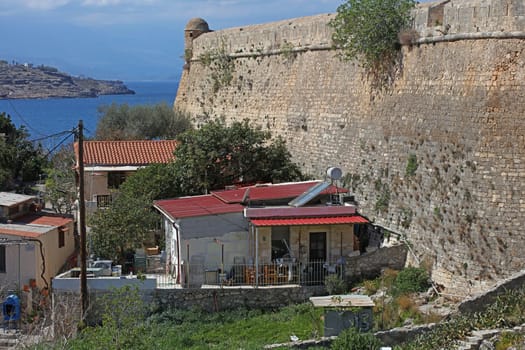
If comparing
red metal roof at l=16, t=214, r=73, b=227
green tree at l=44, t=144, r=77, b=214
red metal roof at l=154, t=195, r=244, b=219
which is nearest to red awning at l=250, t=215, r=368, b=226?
red metal roof at l=154, t=195, r=244, b=219

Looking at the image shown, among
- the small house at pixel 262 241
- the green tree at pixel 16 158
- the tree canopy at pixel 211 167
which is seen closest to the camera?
the small house at pixel 262 241

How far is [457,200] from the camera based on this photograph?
20344 mm

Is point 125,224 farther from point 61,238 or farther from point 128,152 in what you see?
point 128,152

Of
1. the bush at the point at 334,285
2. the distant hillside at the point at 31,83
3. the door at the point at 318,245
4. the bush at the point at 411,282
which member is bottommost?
the bush at the point at 334,285

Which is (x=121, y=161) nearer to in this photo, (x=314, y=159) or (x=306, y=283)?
(x=314, y=159)

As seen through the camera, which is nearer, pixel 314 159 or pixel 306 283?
pixel 306 283

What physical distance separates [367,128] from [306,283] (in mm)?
5404

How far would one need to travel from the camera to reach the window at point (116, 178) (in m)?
32.8

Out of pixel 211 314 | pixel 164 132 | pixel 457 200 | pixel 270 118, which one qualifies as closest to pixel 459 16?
pixel 457 200

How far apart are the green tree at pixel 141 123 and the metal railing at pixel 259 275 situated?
714 inches

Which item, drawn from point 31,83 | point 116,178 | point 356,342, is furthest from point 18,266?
point 31,83

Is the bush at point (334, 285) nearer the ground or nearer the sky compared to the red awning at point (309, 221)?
nearer the ground

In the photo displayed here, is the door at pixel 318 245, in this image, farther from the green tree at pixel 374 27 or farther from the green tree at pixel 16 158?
the green tree at pixel 16 158

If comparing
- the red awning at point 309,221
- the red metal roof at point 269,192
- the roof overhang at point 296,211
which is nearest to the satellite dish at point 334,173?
the red metal roof at point 269,192
